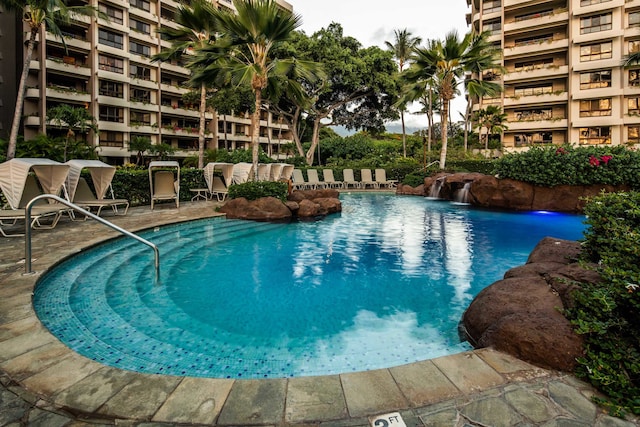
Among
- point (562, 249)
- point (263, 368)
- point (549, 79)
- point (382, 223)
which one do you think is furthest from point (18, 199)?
point (549, 79)

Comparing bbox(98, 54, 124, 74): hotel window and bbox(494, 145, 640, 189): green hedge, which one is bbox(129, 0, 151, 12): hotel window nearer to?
bbox(98, 54, 124, 74): hotel window

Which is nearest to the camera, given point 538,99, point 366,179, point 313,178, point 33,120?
point 313,178

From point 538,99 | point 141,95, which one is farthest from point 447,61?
point 141,95

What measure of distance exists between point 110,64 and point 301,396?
41.0 meters

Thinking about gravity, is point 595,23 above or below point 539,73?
above

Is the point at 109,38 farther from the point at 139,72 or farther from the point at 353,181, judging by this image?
the point at 353,181

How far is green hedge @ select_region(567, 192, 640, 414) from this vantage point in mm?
2055

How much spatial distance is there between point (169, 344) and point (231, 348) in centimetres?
58

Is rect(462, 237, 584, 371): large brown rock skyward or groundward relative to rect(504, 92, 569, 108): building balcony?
groundward

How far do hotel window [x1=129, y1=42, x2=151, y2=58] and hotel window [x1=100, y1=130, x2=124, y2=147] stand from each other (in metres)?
9.09

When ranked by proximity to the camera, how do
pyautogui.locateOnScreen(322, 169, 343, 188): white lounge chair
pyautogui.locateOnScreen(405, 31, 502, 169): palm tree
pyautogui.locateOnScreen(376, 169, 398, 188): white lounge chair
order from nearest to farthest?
pyautogui.locateOnScreen(405, 31, 502, 169): palm tree, pyautogui.locateOnScreen(322, 169, 343, 188): white lounge chair, pyautogui.locateOnScreen(376, 169, 398, 188): white lounge chair

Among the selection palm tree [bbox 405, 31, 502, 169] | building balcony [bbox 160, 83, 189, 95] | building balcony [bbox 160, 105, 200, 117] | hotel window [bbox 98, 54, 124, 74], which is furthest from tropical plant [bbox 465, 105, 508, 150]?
hotel window [bbox 98, 54, 124, 74]

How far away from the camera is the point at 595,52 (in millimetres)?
32094

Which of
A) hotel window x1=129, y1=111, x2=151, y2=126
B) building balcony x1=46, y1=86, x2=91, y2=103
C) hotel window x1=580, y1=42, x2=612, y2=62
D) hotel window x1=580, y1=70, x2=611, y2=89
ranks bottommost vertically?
hotel window x1=129, y1=111, x2=151, y2=126
